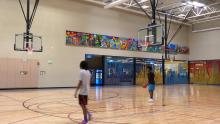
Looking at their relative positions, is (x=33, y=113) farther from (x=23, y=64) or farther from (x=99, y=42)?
(x=99, y=42)

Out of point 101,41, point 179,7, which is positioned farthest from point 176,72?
point 101,41

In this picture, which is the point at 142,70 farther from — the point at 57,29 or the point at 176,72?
the point at 57,29

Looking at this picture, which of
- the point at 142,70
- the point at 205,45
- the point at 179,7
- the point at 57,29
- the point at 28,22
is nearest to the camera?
the point at 28,22

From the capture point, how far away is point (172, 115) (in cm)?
796

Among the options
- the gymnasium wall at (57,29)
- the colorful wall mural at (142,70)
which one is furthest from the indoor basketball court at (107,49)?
the colorful wall mural at (142,70)

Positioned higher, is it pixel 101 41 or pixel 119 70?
pixel 101 41

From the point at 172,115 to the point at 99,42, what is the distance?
1642cm

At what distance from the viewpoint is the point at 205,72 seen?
30625 mm

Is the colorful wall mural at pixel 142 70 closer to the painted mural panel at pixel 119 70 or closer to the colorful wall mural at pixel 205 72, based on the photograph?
the painted mural panel at pixel 119 70

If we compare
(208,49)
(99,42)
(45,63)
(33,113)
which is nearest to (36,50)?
(45,63)

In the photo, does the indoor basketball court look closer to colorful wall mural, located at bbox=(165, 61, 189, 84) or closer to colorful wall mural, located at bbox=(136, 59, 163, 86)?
colorful wall mural, located at bbox=(165, 61, 189, 84)

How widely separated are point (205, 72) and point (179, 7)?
33.4ft

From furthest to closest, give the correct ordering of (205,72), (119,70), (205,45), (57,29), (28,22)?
(205,72)
(205,45)
(119,70)
(57,29)
(28,22)

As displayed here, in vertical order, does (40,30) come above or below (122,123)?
above
